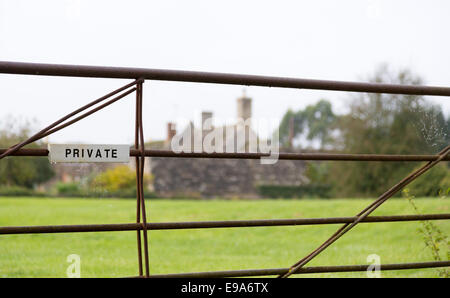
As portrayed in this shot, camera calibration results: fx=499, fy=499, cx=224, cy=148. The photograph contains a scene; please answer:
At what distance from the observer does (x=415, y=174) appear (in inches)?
87.7

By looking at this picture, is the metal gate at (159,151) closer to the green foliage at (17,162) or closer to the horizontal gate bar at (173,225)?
the horizontal gate bar at (173,225)

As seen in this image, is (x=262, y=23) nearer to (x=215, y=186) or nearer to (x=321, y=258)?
(x=215, y=186)

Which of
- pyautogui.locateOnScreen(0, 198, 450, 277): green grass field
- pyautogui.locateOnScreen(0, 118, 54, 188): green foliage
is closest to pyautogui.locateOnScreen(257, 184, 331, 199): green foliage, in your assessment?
pyautogui.locateOnScreen(0, 198, 450, 277): green grass field

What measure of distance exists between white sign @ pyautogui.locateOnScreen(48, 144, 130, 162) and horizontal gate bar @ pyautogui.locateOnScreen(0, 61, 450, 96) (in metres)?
0.27

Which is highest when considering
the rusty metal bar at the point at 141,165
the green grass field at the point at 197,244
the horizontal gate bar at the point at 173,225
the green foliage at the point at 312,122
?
the green foliage at the point at 312,122

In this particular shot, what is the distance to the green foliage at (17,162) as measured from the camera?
2.70m

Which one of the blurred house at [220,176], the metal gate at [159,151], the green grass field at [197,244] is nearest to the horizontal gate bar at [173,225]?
the metal gate at [159,151]

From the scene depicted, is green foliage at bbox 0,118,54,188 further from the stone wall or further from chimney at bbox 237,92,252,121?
chimney at bbox 237,92,252,121

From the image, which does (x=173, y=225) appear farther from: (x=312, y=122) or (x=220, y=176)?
(x=312, y=122)

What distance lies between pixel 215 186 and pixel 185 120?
81.0 feet

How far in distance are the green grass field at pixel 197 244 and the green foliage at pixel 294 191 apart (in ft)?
53.3

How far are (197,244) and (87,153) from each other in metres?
5.26

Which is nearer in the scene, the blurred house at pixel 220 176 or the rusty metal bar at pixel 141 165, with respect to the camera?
the rusty metal bar at pixel 141 165

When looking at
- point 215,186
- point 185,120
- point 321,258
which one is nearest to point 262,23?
point 215,186
